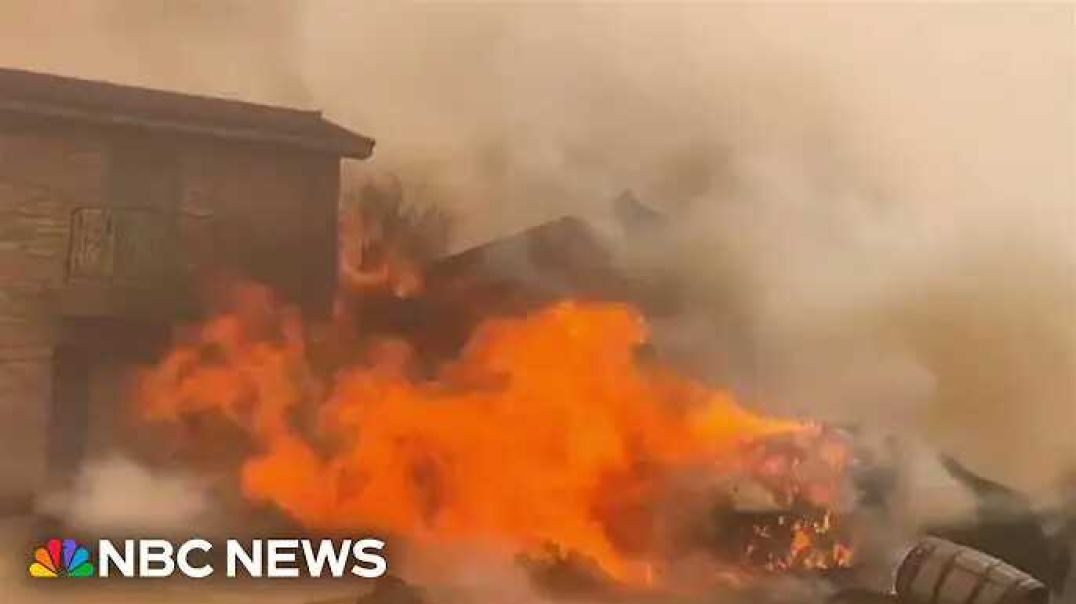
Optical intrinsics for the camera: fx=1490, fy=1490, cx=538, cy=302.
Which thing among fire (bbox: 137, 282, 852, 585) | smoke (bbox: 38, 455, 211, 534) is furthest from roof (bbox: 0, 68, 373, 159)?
smoke (bbox: 38, 455, 211, 534)

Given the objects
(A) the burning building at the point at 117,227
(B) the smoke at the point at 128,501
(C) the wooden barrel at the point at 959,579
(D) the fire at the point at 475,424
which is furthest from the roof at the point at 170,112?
(C) the wooden barrel at the point at 959,579

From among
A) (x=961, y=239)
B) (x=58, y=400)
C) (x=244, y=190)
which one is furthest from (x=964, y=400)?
(x=58, y=400)

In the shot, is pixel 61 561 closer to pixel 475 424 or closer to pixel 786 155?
pixel 475 424

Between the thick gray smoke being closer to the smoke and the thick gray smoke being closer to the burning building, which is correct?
the burning building

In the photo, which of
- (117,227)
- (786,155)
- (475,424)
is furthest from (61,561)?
(786,155)

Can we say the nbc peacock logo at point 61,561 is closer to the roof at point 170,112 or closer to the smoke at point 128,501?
the smoke at point 128,501

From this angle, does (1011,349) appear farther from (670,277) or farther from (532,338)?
(532,338)
